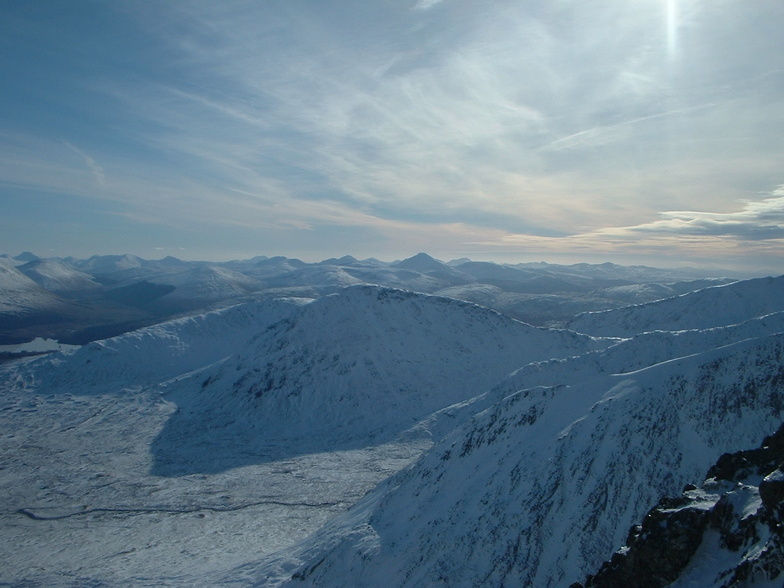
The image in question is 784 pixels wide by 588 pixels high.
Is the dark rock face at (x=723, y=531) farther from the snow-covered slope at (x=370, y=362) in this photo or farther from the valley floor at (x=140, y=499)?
the snow-covered slope at (x=370, y=362)

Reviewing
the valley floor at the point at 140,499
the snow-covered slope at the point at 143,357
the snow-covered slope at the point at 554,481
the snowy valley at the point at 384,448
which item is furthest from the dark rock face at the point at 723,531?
the snow-covered slope at the point at 143,357

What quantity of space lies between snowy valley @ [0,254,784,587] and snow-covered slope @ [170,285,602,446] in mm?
379

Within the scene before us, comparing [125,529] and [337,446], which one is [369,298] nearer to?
[337,446]

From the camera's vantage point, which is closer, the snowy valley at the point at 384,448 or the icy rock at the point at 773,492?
the icy rock at the point at 773,492

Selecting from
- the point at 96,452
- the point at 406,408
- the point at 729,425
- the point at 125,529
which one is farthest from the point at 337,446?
the point at 729,425

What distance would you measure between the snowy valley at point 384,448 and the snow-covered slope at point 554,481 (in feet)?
0.39

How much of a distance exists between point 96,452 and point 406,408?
42996 mm

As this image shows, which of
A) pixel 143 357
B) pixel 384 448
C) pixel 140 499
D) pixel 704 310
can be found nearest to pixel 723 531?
pixel 384 448

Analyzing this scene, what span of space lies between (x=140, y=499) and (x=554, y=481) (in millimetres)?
42098

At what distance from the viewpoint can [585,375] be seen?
53.6 meters

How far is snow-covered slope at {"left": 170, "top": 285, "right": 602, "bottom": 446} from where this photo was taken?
224 feet

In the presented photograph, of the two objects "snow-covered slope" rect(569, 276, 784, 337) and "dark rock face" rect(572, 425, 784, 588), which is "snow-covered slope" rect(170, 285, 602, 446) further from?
"dark rock face" rect(572, 425, 784, 588)

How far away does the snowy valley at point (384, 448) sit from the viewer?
2362 centimetres

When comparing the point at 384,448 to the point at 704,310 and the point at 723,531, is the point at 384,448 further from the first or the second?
the point at 704,310
